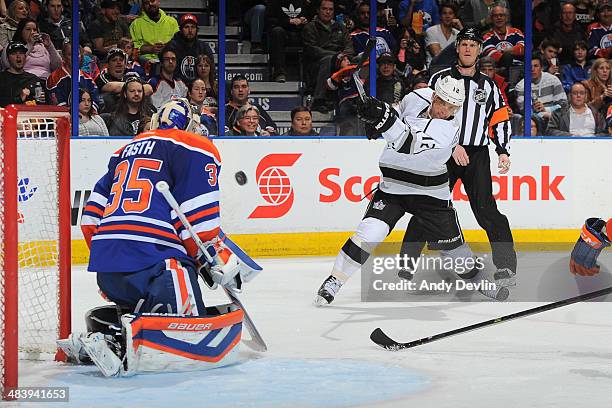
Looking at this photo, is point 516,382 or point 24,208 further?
point 24,208

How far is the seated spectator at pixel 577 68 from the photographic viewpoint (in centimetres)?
950

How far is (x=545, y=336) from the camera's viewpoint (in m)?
5.29

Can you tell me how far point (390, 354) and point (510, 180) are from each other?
4.17m

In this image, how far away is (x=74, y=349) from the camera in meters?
4.36

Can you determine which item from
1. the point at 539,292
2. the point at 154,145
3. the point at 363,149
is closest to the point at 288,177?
the point at 363,149

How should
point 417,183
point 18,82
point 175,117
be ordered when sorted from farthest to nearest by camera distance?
point 18,82 < point 417,183 < point 175,117

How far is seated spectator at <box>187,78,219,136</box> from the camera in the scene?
329 inches

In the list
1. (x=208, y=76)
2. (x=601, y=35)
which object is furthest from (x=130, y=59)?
(x=601, y=35)

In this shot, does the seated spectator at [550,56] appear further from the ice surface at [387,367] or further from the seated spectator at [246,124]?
the ice surface at [387,367]

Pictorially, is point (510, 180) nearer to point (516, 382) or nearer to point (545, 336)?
point (545, 336)

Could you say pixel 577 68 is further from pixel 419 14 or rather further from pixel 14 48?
pixel 14 48

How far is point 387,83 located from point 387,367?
4.61 m

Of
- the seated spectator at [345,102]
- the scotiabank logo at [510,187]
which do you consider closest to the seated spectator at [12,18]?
the seated spectator at [345,102]

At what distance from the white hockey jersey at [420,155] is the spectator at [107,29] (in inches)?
109
